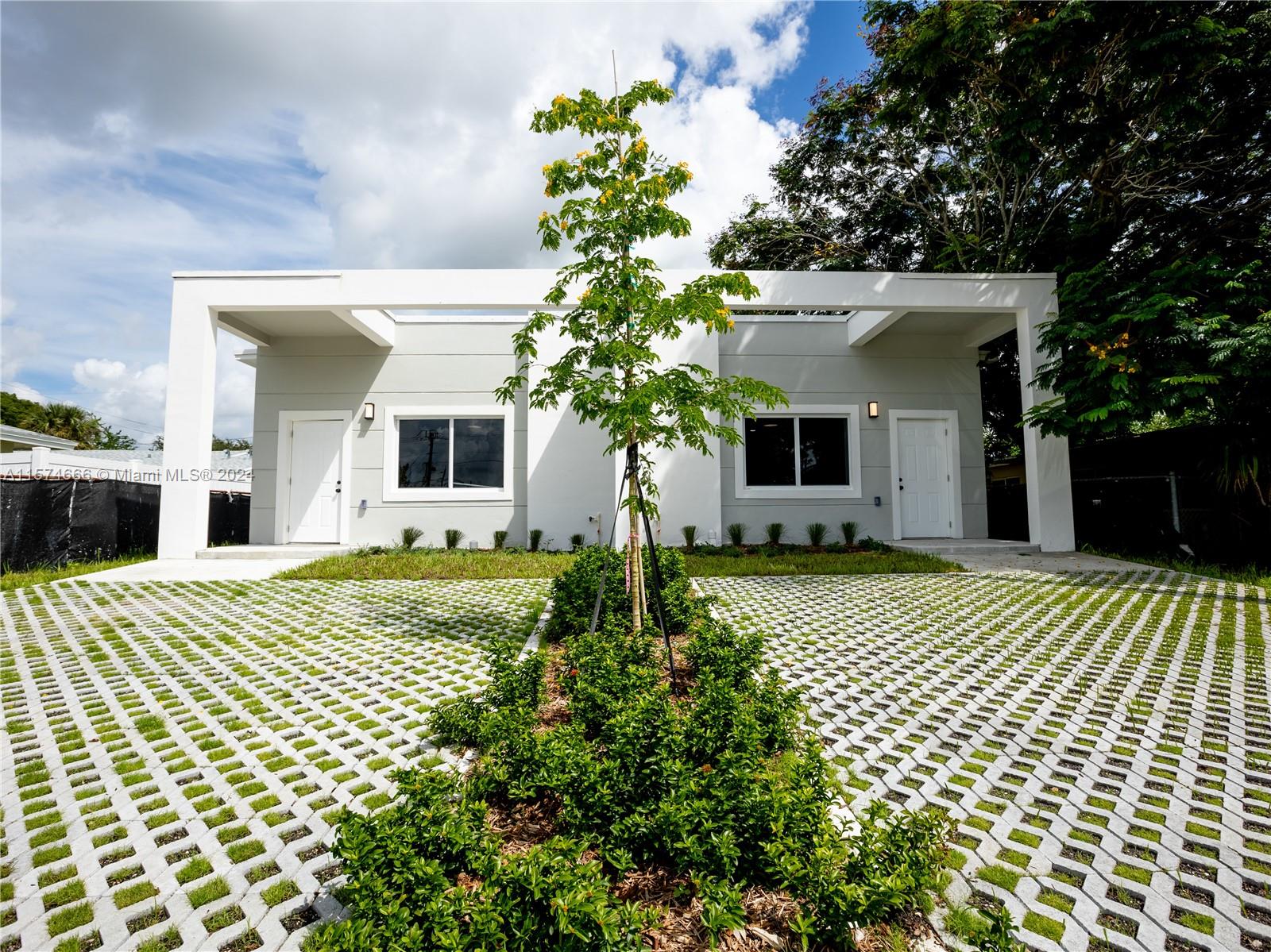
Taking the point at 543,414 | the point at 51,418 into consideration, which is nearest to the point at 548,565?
the point at 543,414

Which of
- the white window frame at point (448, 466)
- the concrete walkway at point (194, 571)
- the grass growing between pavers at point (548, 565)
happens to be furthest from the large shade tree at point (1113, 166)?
the concrete walkway at point (194, 571)

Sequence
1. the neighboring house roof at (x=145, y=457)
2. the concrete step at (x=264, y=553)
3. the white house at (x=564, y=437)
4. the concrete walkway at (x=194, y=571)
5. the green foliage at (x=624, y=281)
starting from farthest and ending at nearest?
the neighboring house roof at (x=145, y=457) → the white house at (x=564, y=437) → the concrete step at (x=264, y=553) → the concrete walkway at (x=194, y=571) → the green foliage at (x=624, y=281)

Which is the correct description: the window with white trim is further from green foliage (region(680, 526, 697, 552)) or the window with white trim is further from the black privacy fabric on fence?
the black privacy fabric on fence

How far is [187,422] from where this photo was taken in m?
8.75

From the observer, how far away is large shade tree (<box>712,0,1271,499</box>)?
7.19m

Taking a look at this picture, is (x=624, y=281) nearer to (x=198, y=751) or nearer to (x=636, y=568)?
(x=636, y=568)

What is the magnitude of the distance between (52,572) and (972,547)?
Answer: 1402 cm

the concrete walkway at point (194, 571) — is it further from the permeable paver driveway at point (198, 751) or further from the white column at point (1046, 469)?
the white column at point (1046, 469)

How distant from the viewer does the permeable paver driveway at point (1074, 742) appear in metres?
1.91

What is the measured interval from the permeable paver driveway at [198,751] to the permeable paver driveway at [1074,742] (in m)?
2.31

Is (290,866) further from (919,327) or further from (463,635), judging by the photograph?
(919,327)

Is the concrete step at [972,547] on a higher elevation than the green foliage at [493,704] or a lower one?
higher

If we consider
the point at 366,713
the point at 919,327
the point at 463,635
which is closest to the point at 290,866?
the point at 366,713

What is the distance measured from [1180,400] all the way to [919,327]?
448 centimetres
